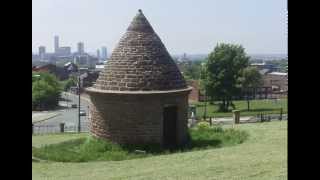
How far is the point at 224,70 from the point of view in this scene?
5031 cm

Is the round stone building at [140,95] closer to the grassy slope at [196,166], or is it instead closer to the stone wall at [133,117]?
the stone wall at [133,117]

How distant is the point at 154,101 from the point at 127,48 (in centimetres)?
244

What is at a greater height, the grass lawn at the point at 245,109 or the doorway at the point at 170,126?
the doorway at the point at 170,126

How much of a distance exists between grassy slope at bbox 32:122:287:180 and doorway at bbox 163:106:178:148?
2.67 m

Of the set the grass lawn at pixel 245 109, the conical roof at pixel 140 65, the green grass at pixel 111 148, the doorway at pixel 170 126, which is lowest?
the grass lawn at pixel 245 109

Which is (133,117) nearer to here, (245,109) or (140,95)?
(140,95)

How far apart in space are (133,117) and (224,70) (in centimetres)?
3448

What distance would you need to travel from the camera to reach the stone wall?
16812 mm

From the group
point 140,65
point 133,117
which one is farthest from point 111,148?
point 140,65

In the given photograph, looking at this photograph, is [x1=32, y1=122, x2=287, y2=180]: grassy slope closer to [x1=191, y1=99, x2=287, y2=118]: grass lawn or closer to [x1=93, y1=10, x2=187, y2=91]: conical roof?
[x1=93, y1=10, x2=187, y2=91]: conical roof

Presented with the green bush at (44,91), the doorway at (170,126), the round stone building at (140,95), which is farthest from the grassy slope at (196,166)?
the green bush at (44,91)

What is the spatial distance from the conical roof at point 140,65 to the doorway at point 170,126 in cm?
88

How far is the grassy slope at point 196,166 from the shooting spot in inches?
436
